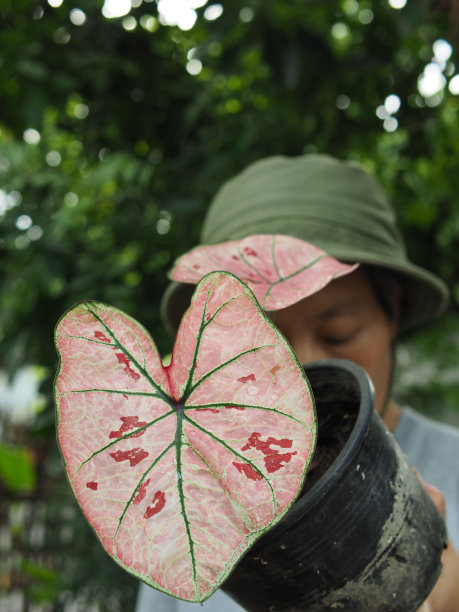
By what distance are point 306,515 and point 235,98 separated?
4.87ft

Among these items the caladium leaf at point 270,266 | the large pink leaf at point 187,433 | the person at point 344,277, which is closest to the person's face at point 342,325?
the person at point 344,277

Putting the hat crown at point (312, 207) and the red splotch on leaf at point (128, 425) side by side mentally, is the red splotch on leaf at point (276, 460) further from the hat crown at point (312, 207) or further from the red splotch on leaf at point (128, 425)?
the hat crown at point (312, 207)

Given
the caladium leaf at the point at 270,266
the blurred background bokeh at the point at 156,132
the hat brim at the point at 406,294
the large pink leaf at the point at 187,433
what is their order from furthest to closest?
the blurred background bokeh at the point at 156,132 < the hat brim at the point at 406,294 < the caladium leaf at the point at 270,266 < the large pink leaf at the point at 187,433

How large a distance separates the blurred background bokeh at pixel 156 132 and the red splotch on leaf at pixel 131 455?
984 mm

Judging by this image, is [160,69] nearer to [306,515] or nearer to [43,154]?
[43,154]

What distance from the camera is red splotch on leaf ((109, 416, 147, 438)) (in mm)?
340

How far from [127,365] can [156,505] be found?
9 centimetres

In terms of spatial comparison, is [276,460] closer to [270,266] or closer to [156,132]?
[270,266]

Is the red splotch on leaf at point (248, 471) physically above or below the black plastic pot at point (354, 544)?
above

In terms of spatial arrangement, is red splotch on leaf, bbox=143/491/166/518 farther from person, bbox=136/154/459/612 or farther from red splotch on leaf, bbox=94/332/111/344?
person, bbox=136/154/459/612

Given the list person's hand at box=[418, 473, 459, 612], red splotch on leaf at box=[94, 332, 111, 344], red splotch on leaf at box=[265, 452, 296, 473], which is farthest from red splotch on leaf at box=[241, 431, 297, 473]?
person's hand at box=[418, 473, 459, 612]

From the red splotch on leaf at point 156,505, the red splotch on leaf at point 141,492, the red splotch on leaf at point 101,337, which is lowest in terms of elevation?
the red splotch on leaf at point 156,505

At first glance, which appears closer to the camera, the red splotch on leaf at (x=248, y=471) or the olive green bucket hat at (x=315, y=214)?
the red splotch on leaf at (x=248, y=471)

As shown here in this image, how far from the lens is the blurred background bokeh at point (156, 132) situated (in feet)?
4.11
